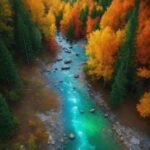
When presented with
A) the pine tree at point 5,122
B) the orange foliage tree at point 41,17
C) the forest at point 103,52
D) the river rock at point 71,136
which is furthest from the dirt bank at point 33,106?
the orange foliage tree at point 41,17

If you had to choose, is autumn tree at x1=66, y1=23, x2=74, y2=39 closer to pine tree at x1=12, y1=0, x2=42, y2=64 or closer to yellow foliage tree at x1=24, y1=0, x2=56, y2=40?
yellow foliage tree at x1=24, y1=0, x2=56, y2=40

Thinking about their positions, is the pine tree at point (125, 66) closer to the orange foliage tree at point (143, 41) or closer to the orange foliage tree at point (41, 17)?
the orange foliage tree at point (143, 41)

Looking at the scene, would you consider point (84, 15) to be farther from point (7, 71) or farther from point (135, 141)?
point (135, 141)

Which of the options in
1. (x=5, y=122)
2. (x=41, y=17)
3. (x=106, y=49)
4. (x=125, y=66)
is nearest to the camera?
(x=5, y=122)

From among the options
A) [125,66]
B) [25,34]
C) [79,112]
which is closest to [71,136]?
[79,112]

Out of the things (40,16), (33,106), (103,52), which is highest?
(40,16)

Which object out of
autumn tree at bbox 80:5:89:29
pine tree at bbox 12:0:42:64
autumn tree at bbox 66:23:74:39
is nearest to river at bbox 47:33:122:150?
pine tree at bbox 12:0:42:64
